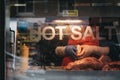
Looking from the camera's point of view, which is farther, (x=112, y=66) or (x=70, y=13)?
(x=112, y=66)

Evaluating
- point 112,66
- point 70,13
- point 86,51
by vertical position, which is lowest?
point 112,66

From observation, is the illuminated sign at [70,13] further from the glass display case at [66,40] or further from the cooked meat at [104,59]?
the cooked meat at [104,59]

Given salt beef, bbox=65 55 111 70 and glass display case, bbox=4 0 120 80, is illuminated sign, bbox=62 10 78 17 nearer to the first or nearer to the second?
glass display case, bbox=4 0 120 80

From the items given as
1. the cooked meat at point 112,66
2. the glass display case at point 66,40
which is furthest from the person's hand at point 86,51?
the cooked meat at point 112,66

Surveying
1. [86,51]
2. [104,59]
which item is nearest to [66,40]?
[86,51]

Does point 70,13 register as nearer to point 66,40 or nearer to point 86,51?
point 66,40

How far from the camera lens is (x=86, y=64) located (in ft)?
8.53

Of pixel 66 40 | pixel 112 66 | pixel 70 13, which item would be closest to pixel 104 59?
pixel 112 66

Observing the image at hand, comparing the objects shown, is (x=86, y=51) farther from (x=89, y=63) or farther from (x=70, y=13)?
(x=70, y=13)

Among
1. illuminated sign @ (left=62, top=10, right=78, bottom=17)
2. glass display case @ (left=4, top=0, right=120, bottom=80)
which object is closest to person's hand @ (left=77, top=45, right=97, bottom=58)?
glass display case @ (left=4, top=0, right=120, bottom=80)

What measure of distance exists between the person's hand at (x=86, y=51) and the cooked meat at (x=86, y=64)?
0.12 ft

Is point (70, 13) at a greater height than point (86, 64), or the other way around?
point (70, 13)

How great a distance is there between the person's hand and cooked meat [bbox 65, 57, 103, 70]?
0.12 ft

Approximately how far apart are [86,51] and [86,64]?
0.11m
